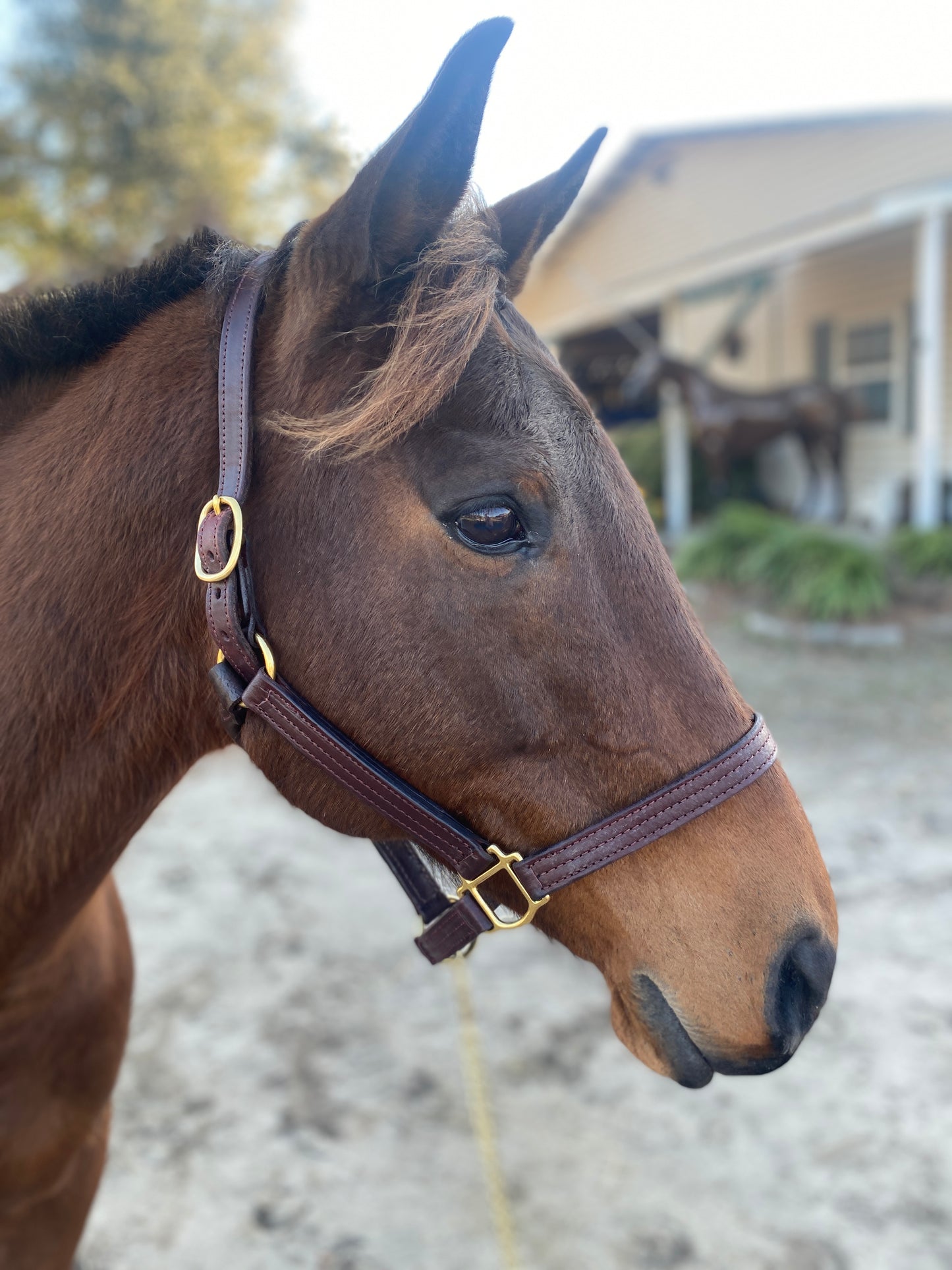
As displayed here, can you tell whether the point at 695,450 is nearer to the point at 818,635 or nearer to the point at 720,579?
the point at 720,579

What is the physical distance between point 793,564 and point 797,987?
770 centimetres

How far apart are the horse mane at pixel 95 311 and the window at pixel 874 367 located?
1106cm

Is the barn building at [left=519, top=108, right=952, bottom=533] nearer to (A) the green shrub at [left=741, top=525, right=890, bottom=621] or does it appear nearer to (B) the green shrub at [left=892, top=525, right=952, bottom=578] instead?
(B) the green shrub at [left=892, top=525, right=952, bottom=578]

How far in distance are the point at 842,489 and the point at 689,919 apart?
11.1 metres

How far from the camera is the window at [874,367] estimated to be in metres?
10.9

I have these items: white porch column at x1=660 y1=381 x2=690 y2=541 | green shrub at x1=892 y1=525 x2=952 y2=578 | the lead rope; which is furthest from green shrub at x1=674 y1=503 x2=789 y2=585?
the lead rope

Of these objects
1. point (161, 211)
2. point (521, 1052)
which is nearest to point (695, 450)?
point (161, 211)

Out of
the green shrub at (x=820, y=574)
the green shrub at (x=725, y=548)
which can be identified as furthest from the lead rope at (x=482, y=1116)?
the green shrub at (x=725, y=548)

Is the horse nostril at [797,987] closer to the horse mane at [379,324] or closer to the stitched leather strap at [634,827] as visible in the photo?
the stitched leather strap at [634,827]

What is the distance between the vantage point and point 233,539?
1.04 metres

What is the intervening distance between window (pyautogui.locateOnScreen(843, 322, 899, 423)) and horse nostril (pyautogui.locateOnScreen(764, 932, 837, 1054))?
11038mm

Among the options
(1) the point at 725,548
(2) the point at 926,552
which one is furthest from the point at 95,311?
(1) the point at 725,548

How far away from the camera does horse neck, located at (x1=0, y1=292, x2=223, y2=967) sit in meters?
1.13

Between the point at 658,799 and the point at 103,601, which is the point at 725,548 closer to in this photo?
the point at 658,799
